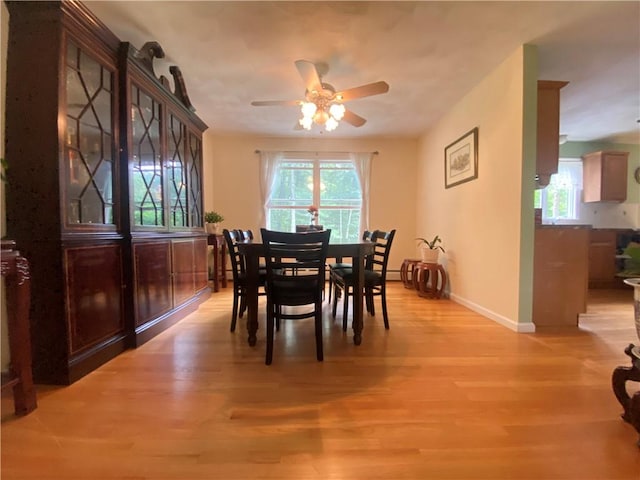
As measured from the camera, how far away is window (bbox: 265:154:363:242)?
16.8 ft

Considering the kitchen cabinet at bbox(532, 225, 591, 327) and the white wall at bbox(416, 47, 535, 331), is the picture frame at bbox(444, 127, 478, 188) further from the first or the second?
the kitchen cabinet at bbox(532, 225, 591, 327)

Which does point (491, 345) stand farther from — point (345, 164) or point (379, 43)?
point (345, 164)

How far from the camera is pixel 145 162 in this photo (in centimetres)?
238

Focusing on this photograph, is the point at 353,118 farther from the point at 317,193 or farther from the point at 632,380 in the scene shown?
the point at 632,380

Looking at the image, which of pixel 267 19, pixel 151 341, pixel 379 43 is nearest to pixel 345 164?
pixel 379 43

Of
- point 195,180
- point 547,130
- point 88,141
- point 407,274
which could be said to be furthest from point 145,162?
point 407,274

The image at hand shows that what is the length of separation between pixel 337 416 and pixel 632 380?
1287mm

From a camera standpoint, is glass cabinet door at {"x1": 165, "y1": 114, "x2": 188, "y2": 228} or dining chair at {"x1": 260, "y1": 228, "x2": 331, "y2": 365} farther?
glass cabinet door at {"x1": 165, "y1": 114, "x2": 188, "y2": 228}

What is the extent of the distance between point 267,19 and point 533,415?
2.89 m

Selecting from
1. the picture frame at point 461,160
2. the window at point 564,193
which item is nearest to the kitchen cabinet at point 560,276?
the picture frame at point 461,160

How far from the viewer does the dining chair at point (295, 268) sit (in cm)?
188

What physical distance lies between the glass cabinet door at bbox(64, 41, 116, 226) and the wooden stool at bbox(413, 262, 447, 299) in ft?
11.0

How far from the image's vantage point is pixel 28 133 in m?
1.61

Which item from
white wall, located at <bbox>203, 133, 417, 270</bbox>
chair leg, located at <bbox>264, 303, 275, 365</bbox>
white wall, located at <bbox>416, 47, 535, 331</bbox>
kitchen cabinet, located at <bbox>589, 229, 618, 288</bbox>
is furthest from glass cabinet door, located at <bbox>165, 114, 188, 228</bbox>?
kitchen cabinet, located at <bbox>589, 229, 618, 288</bbox>
